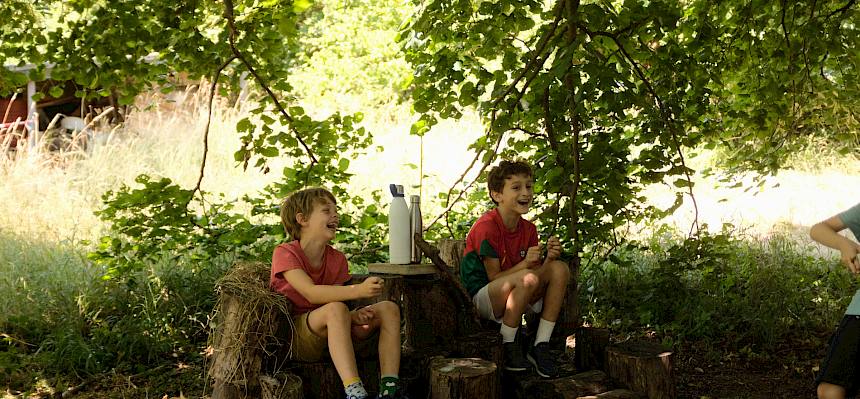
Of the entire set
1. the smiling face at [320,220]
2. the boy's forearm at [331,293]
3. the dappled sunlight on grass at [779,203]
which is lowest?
the boy's forearm at [331,293]

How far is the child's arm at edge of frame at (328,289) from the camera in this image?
3328 mm

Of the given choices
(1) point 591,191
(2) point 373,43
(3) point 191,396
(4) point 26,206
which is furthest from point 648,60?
(2) point 373,43

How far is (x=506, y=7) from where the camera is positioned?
485cm

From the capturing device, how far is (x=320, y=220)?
3.60 meters

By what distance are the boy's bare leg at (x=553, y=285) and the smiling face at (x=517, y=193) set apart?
325 millimetres

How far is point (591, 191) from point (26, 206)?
191 inches

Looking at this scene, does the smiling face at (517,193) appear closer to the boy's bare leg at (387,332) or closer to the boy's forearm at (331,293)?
the boy's bare leg at (387,332)

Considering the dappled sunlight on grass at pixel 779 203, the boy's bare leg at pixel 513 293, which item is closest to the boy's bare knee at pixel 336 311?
the boy's bare leg at pixel 513 293

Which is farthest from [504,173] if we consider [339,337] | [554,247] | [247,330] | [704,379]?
[704,379]

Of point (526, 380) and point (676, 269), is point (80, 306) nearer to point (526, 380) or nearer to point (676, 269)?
point (526, 380)

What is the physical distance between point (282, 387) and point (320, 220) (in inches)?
28.5

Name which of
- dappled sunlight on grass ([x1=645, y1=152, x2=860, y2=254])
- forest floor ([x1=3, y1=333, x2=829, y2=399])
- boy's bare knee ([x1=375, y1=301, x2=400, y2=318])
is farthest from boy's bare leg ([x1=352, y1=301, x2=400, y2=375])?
dappled sunlight on grass ([x1=645, y1=152, x2=860, y2=254])

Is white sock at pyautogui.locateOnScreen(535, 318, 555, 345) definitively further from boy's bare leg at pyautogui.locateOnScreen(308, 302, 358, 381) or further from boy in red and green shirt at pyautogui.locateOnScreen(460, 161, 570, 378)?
boy's bare leg at pyautogui.locateOnScreen(308, 302, 358, 381)

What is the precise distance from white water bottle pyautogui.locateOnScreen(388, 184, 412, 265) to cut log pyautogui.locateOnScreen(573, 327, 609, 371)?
0.90 metres
